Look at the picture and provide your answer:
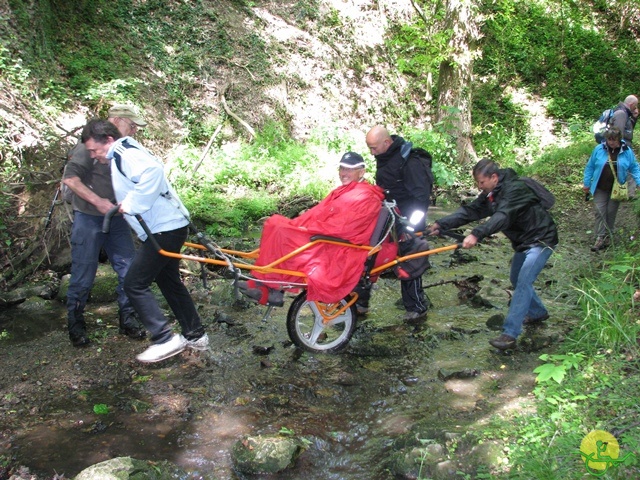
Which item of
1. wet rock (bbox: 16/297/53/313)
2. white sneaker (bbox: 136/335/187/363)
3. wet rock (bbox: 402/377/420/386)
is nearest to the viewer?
wet rock (bbox: 402/377/420/386)

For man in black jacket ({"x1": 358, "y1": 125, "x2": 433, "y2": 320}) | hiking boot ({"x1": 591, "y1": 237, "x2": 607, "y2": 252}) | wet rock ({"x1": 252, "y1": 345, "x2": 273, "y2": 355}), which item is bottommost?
wet rock ({"x1": 252, "y1": 345, "x2": 273, "y2": 355})

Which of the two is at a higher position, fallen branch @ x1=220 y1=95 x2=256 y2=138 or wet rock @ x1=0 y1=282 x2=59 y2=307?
fallen branch @ x1=220 y1=95 x2=256 y2=138

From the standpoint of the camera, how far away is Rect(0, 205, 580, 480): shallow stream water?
376 cm

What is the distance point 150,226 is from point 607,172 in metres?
6.56

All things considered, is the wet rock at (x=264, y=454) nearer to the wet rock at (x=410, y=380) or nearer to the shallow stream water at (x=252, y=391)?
the shallow stream water at (x=252, y=391)

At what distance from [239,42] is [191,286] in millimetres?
9393

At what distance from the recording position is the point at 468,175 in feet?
45.6

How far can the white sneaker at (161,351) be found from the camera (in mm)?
4918

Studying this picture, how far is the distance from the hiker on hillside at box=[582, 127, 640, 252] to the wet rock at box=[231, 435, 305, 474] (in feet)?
19.1

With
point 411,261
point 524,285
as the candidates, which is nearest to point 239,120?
point 411,261

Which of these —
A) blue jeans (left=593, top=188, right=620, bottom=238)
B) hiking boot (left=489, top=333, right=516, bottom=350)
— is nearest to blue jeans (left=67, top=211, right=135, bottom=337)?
hiking boot (left=489, top=333, right=516, bottom=350)

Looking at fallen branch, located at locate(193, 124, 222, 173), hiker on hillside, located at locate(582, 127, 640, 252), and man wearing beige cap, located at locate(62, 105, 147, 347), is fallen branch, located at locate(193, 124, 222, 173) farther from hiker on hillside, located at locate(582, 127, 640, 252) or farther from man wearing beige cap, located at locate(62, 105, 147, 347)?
hiker on hillside, located at locate(582, 127, 640, 252)

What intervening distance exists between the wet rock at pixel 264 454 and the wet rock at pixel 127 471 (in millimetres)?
381

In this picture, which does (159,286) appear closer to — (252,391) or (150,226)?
(150,226)
